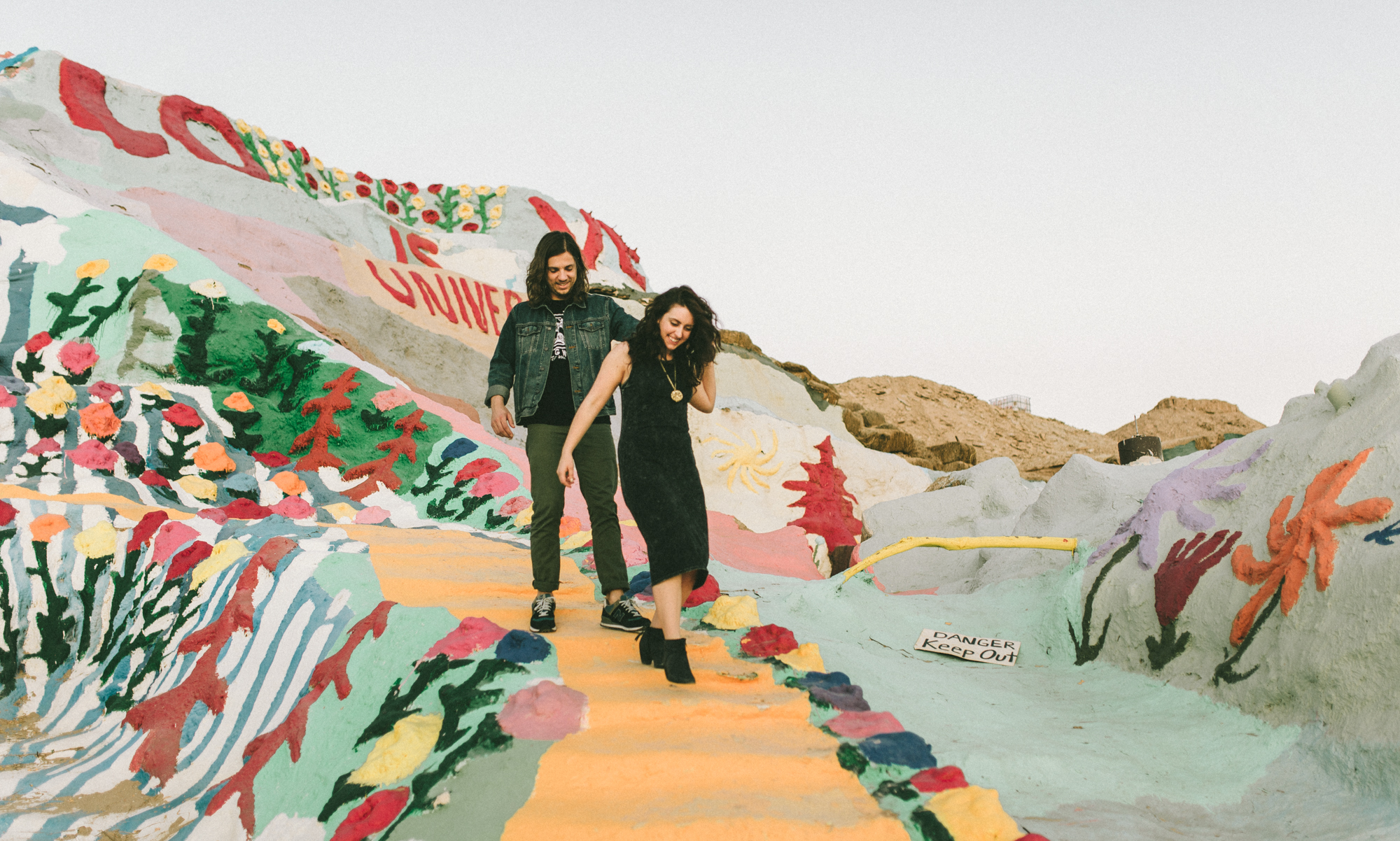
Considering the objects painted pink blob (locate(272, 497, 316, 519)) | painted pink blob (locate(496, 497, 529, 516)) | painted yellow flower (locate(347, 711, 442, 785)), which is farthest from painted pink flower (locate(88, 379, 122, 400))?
painted yellow flower (locate(347, 711, 442, 785))

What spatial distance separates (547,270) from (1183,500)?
2.70 m

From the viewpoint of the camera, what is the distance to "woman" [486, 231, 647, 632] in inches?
110

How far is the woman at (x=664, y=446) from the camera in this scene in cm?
239

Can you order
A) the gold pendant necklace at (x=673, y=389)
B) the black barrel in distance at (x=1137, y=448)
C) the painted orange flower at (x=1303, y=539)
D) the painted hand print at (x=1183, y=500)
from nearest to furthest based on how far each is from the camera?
the painted orange flower at (x=1303, y=539), the gold pendant necklace at (x=673, y=389), the painted hand print at (x=1183, y=500), the black barrel in distance at (x=1137, y=448)

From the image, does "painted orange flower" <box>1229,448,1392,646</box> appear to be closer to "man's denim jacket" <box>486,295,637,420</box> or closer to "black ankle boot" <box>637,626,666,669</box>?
"black ankle boot" <box>637,626,666,669</box>

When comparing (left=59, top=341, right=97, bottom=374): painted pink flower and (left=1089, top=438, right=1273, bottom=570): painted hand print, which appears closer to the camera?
(left=1089, top=438, right=1273, bottom=570): painted hand print

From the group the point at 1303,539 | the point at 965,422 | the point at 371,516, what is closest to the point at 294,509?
the point at 371,516

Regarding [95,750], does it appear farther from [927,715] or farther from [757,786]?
[927,715]

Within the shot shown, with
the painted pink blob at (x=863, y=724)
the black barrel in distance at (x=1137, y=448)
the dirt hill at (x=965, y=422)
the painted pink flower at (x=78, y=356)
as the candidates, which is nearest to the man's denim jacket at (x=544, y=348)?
the painted pink blob at (x=863, y=724)

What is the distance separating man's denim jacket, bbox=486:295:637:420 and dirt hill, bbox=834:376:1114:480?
16928 mm

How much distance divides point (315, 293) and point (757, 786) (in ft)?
25.3

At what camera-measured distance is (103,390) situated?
4555 mm

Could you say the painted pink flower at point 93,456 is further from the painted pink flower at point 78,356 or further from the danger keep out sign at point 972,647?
the danger keep out sign at point 972,647

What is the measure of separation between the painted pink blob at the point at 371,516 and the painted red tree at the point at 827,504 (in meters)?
3.94
